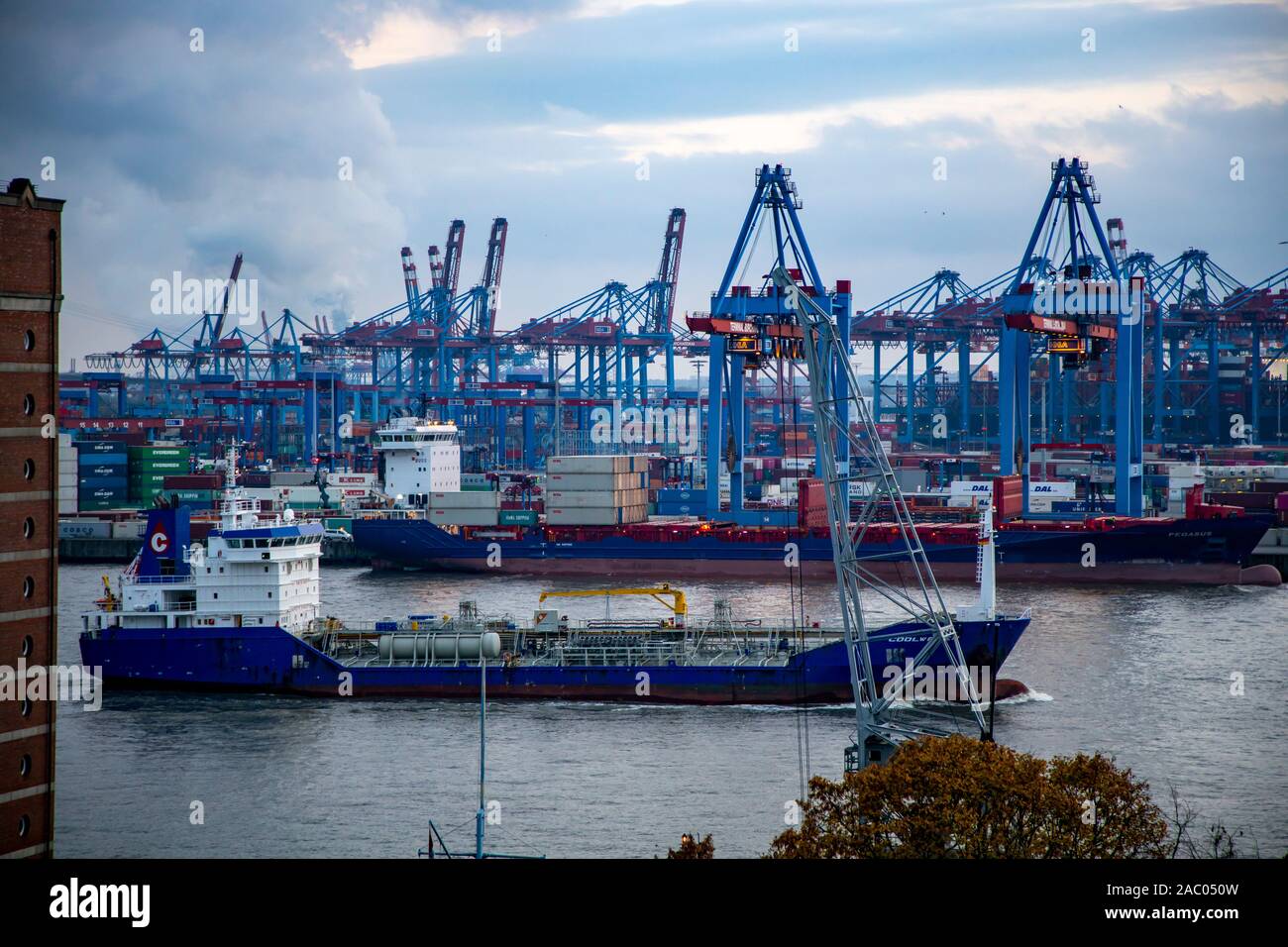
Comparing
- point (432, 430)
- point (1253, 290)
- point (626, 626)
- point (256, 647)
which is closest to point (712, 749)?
point (626, 626)

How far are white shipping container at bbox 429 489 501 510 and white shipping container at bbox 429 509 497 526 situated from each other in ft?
0.45

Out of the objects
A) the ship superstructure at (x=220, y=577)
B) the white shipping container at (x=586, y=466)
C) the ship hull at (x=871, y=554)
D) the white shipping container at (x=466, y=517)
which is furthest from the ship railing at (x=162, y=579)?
the white shipping container at (x=586, y=466)

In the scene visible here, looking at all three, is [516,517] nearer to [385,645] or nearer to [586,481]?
[586,481]

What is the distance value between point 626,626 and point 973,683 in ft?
27.9

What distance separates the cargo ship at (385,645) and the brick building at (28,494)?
18.5 metres

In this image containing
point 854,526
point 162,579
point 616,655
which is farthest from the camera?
point 162,579

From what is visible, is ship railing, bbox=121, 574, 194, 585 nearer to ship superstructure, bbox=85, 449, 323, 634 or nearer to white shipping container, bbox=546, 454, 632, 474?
ship superstructure, bbox=85, 449, 323, 634

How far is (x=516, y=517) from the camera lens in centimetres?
6531

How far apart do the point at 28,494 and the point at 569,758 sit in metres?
14.2

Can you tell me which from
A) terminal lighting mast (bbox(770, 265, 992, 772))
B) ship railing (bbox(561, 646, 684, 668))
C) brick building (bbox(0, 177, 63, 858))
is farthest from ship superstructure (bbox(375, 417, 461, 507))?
brick building (bbox(0, 177, 63, 858))

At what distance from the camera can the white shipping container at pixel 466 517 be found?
63.7 meters

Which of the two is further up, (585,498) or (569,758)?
(585,498)

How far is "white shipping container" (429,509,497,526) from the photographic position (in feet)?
209

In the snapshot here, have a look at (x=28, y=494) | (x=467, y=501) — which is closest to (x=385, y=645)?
(x=28, y=494)
